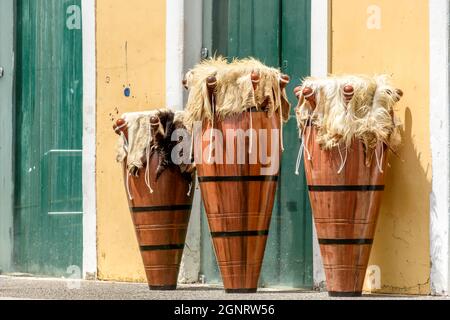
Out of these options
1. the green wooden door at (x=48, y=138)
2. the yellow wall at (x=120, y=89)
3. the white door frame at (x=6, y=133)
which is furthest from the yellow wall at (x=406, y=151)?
the white door frame at (x=6, y=133)

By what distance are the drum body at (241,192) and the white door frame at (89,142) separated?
1954mm

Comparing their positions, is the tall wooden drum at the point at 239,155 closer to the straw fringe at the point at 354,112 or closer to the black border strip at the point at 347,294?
the straw fringe at the point at 354,112

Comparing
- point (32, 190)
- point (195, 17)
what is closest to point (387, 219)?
point (195, 17)

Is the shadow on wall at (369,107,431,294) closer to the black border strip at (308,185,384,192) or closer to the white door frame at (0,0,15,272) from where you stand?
the black border strip at (308,185,384,192)

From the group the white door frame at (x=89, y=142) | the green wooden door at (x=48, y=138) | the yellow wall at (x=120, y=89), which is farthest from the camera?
the green wooden door at (x=48, y=138)

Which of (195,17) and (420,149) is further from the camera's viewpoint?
(195,17)

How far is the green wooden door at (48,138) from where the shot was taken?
30.4ft

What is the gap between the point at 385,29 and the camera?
23.7ft

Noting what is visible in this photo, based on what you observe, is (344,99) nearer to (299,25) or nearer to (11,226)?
(299,25)

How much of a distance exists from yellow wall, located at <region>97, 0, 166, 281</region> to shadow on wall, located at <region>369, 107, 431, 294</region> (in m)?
1.99

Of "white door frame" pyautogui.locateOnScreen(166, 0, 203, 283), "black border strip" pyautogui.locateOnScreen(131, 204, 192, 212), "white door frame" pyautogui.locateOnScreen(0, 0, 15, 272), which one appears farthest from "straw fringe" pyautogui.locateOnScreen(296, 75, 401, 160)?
"white door frame" pyautogui.locateOnScreen(0, 0, 15, 272)

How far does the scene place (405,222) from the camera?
7.05 metres
